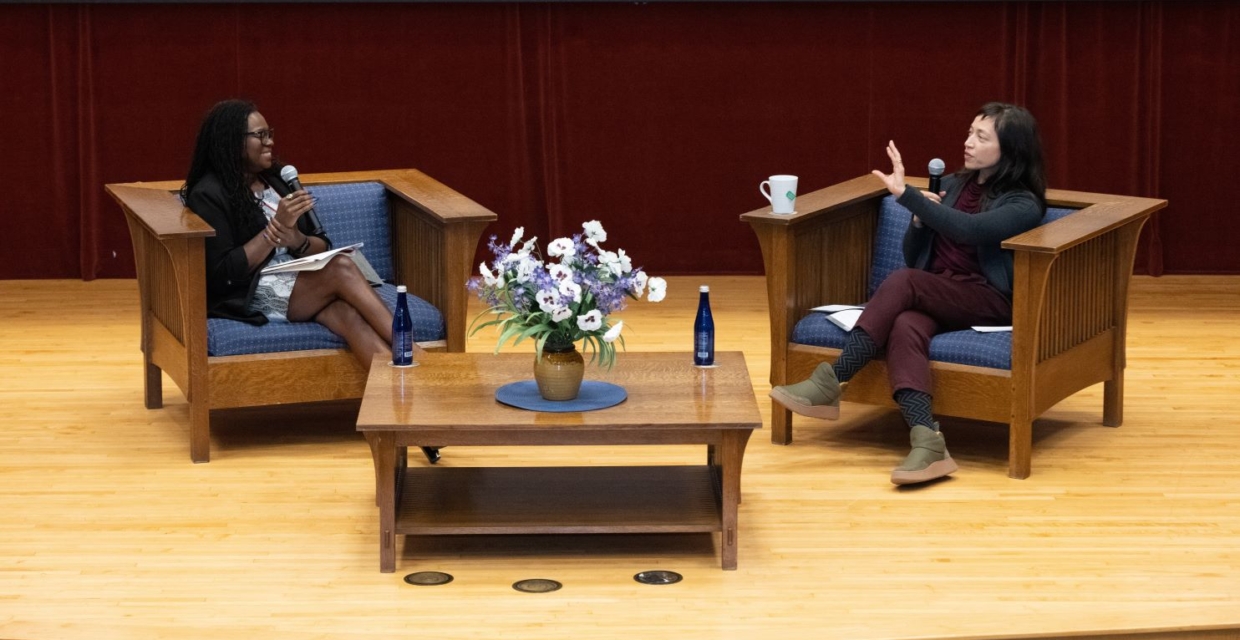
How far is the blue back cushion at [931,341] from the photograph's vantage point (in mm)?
4469

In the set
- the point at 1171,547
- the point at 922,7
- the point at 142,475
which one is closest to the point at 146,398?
the point at 142,475

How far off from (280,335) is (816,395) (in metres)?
1.48

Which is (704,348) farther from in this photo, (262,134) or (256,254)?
(262,134)

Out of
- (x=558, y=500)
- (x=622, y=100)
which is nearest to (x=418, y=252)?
(x=558, y=500)

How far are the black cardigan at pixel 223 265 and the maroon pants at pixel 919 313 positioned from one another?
1.70 metres

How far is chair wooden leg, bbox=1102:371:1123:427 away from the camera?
500 centimetres

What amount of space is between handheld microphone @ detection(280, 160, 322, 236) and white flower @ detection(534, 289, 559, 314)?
1269 mm

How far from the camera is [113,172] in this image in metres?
7.30

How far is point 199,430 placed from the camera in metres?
4.59

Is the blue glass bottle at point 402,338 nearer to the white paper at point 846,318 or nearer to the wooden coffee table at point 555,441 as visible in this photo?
the wooden coffee table at point 555,441

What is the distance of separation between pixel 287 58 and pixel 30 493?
331cm

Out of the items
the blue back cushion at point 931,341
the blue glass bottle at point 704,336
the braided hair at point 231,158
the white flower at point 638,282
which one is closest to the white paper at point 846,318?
the blue back cushion at point 931,341

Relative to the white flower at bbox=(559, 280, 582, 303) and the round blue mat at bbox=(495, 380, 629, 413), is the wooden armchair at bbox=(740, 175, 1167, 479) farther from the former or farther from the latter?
the white flower at bbox=(559, 280, 582, 303)

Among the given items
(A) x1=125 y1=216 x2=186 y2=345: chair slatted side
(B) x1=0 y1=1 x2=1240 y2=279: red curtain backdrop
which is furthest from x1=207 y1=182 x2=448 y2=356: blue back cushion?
(B) x1=0 y1=1 x2=1240 y2=279: red curtain backdrop
